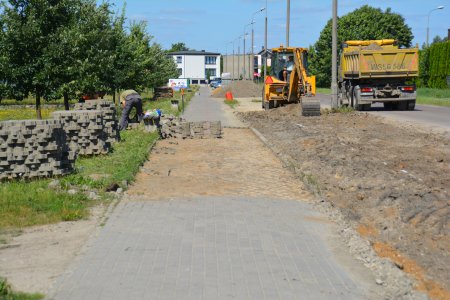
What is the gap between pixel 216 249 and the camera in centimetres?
665

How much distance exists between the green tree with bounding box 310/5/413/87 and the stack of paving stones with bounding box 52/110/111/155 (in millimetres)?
78136

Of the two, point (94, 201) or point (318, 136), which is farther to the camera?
point (318, 136)

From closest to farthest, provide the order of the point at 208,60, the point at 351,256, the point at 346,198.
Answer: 1. the point at 351,256
2. the point at 346,198
3. the point at 208,60

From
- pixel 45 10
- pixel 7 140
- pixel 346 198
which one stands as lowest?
pixel 346 198

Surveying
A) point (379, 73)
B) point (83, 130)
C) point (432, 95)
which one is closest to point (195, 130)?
point (83, 130)

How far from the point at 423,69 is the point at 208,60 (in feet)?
420

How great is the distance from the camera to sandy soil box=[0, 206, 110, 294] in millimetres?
5738

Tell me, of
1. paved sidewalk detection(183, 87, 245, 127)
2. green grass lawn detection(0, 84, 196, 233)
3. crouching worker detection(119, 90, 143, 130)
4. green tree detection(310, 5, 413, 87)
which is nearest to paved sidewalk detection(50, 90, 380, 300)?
green grass lawn detection(0, 84, 196, 233)

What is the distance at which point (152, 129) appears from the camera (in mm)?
20656

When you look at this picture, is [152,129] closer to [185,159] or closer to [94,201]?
[185,159]

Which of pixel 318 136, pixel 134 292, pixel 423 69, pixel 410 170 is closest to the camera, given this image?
pixel 134 292

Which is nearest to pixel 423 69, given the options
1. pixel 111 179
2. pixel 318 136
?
pixel 318 136

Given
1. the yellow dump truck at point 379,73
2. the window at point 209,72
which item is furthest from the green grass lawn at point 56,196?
the window at point 209,72

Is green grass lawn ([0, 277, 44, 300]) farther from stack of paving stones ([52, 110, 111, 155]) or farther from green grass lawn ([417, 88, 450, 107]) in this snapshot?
green grass lawn ([417, 88, 450, 107])
